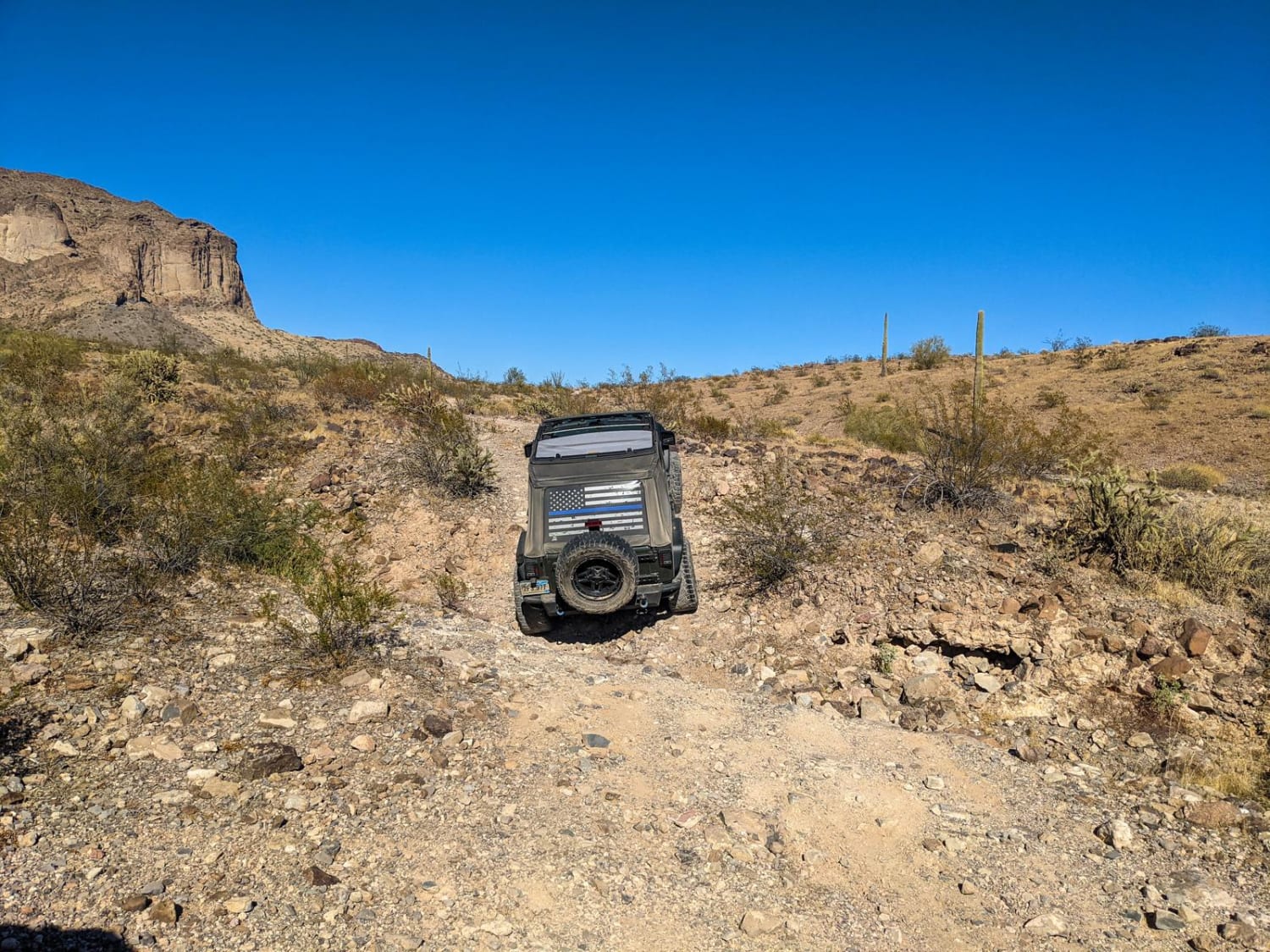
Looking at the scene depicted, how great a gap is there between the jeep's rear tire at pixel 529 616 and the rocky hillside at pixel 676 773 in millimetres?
206

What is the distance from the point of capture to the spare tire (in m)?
6.32

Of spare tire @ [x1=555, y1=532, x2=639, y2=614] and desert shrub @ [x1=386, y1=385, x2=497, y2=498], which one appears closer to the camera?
spare tire @ [x1=555, y1=532, x2=639, y2=614]

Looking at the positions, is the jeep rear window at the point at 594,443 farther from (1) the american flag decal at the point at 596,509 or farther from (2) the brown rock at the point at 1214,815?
(2) the brown rock at the point at 1214,815

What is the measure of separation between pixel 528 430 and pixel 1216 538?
42.8 ft

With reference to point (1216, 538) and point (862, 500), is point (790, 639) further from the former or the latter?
point (1216, 538)

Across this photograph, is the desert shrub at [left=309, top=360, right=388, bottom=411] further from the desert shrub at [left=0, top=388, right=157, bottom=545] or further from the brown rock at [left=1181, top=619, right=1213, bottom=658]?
the brown rock at [left=1181, top=619, right=1213, bottom=658]

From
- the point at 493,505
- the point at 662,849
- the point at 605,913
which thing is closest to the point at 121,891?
the point at 605,913

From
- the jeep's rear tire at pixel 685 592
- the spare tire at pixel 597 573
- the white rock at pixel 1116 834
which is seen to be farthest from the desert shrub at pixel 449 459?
the white rock at pixel 1116 834

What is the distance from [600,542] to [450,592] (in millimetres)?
2968

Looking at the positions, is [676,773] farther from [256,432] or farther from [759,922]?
[256,432]

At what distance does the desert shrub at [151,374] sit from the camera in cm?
1549

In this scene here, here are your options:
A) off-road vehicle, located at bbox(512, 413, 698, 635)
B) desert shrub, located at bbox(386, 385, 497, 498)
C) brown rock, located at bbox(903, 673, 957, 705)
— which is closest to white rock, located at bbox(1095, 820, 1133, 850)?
brown rock, located at bbox(903, 673, 957, 705)

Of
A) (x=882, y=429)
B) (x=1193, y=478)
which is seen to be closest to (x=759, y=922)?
(x=1193, y=478)

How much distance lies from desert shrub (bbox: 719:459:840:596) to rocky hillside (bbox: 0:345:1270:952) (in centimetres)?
26
